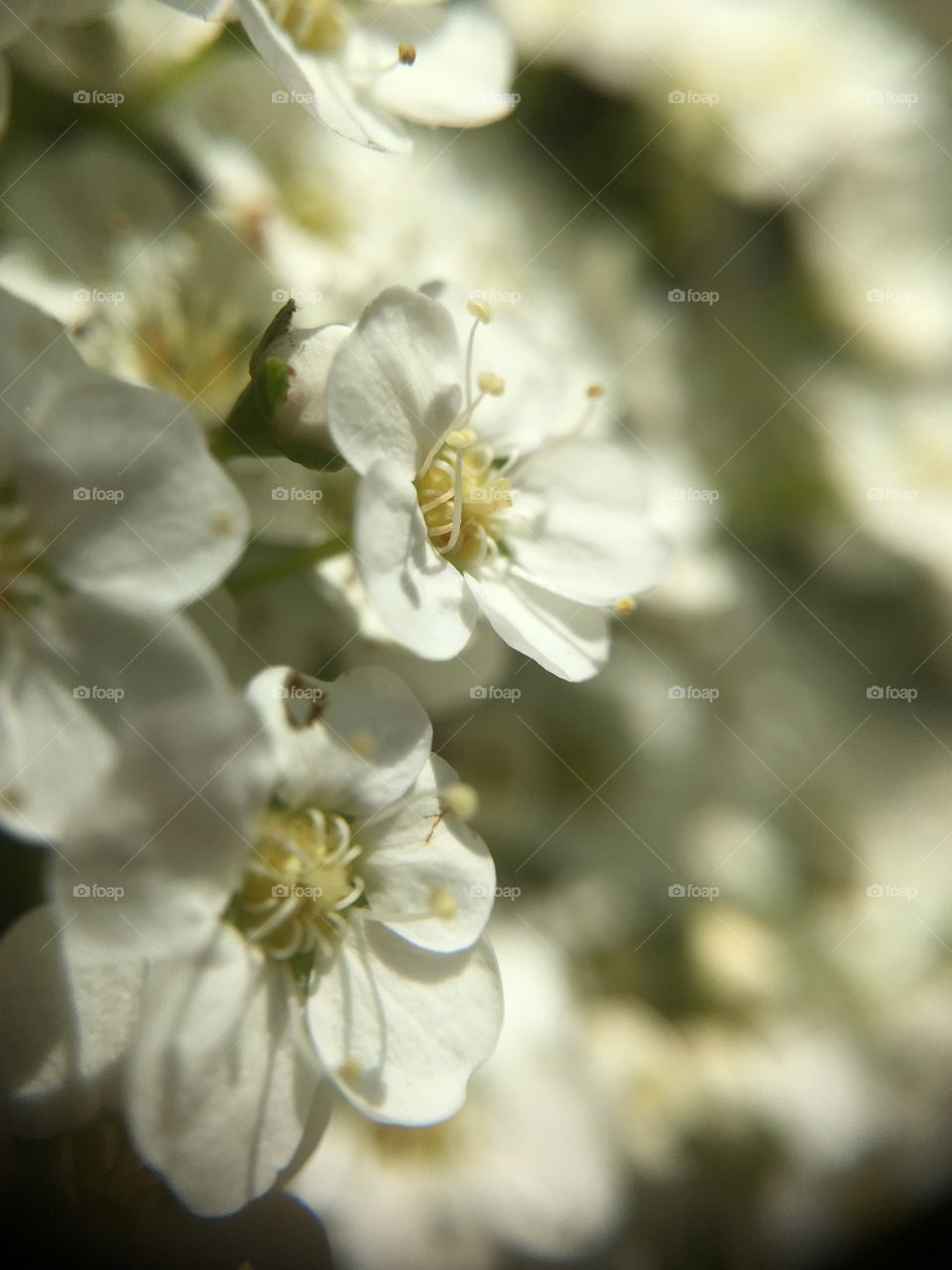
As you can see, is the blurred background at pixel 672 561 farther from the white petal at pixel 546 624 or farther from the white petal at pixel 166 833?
the white petal at pixel 166 833

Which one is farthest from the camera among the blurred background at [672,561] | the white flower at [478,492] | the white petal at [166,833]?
the blurred background at [672,561]

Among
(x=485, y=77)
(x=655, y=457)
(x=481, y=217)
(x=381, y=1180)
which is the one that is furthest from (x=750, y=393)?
(x=381, y=1180)

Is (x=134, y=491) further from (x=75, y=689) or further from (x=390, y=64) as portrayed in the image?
(x=390, y=64)

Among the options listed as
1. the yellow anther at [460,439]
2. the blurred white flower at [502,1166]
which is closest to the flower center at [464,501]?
the yellow anther at [460,439]

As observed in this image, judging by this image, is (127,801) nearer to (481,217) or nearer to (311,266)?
(311,266)

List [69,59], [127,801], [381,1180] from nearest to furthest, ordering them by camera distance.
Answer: [127,801] < [69,59] < [381,1180]

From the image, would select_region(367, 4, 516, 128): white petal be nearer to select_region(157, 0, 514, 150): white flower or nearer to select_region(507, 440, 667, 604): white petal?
select_region(157, 0, 514, 150): white flower
